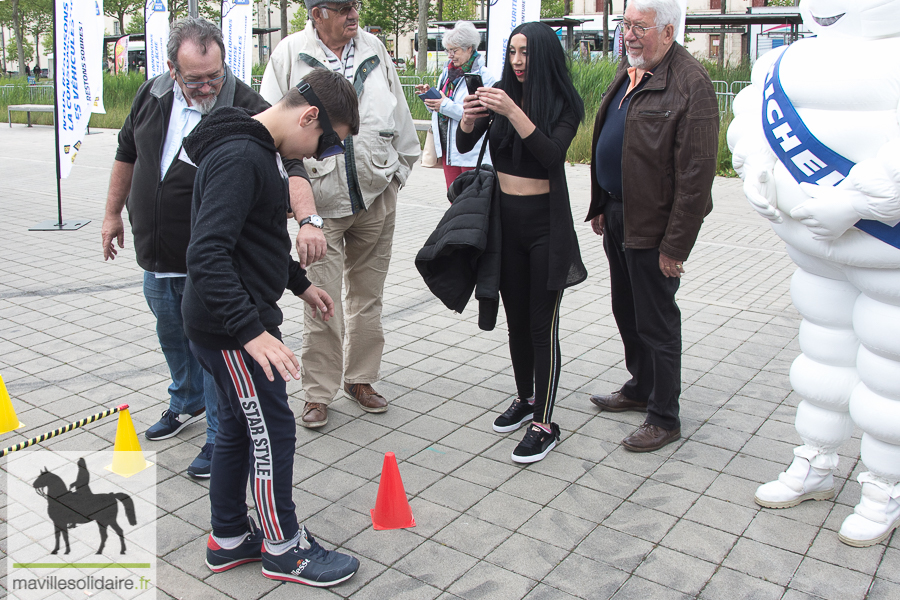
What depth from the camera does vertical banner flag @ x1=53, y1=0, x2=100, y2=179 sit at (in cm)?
885

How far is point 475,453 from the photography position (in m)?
3.74

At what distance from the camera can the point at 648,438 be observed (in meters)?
3.74

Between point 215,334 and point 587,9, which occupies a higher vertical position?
point 587,9

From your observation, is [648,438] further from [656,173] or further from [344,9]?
[344,9]

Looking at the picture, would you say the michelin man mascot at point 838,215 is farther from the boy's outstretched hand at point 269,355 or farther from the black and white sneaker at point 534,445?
the boy's outstretched hand at point 269,355

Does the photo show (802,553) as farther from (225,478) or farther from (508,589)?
(225,478)

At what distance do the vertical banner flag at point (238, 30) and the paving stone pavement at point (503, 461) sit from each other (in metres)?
5.80

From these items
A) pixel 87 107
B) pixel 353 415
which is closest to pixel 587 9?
pixel 87 107

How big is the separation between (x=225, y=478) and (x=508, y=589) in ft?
3.46

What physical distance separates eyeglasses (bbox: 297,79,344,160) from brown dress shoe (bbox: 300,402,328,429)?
5.80 feet

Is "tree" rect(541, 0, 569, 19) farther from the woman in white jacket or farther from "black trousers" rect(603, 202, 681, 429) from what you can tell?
"black trousers" rect(603, 202, 681, 429)

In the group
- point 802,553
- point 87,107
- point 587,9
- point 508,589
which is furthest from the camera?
point 587,9

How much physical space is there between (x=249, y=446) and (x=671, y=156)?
2182 mm

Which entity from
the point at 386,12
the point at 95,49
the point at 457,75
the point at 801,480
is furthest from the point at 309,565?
the point at 386,12
